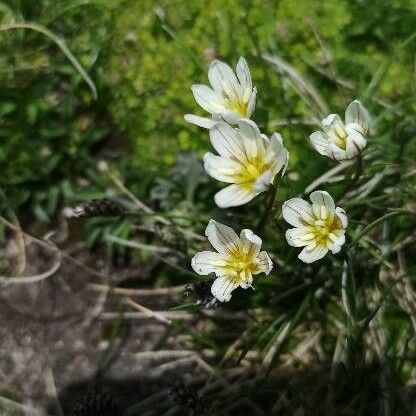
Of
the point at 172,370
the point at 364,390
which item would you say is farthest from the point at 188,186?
the point at 364,390

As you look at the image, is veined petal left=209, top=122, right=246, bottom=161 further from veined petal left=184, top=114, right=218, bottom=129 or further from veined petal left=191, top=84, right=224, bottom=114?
veined petal left=191, top=84, right=224, bottom=114

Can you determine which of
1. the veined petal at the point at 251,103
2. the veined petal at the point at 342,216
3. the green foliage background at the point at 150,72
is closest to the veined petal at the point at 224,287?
the veined petal at the point at 342,216

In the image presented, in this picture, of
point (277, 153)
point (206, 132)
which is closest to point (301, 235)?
point (277, 153)

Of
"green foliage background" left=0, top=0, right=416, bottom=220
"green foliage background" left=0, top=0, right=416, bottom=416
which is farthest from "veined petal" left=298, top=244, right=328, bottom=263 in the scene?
"green foliage background" left=0, top=0, right=416, bottom=220

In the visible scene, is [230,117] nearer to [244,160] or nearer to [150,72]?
[244,160]

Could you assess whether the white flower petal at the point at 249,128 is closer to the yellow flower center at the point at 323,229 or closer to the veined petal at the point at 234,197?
the veined petal at the point at 234,197

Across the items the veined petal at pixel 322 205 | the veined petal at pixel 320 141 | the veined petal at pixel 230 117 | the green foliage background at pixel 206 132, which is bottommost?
the green foliage background at pixel 206 132

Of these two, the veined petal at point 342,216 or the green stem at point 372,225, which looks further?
the green stem at point 372,225
